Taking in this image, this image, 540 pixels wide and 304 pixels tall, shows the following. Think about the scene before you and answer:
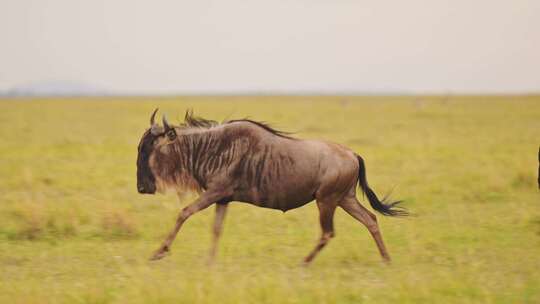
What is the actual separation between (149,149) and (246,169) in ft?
3.17

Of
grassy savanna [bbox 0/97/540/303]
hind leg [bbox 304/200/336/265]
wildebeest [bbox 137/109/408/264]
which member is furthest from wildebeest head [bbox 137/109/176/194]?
hind leg [bbox 304/200/336/265]

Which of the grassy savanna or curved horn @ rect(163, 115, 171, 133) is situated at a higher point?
curved horn @ rect(163, 115, 171, 133)

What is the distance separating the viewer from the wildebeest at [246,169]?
6820mm

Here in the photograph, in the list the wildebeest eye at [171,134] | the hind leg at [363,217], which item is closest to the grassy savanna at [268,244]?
the hind leg at [363,217]

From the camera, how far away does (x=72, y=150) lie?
769 inches

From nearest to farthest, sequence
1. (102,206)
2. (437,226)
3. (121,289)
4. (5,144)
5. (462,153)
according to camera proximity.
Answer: (121,289)
(437,226)
(102,206)
(462,153)
(5,144)

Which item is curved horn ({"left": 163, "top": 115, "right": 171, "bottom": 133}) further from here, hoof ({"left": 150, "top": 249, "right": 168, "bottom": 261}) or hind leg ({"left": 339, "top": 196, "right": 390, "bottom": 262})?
hind leg ({"left": 339, "top": 196, "right": 390, "bottom": 262})

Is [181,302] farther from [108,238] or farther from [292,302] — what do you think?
[108,238]

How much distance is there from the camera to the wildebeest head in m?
6.91

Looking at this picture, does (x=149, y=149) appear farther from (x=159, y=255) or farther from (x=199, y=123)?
(x=159, y=255)

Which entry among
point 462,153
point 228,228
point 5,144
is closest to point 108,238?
point 228,228

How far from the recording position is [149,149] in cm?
696

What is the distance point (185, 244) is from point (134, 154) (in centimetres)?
1118

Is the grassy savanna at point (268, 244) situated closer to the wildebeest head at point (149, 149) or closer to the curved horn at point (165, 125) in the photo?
the wildebeest head at point (149, 149)
